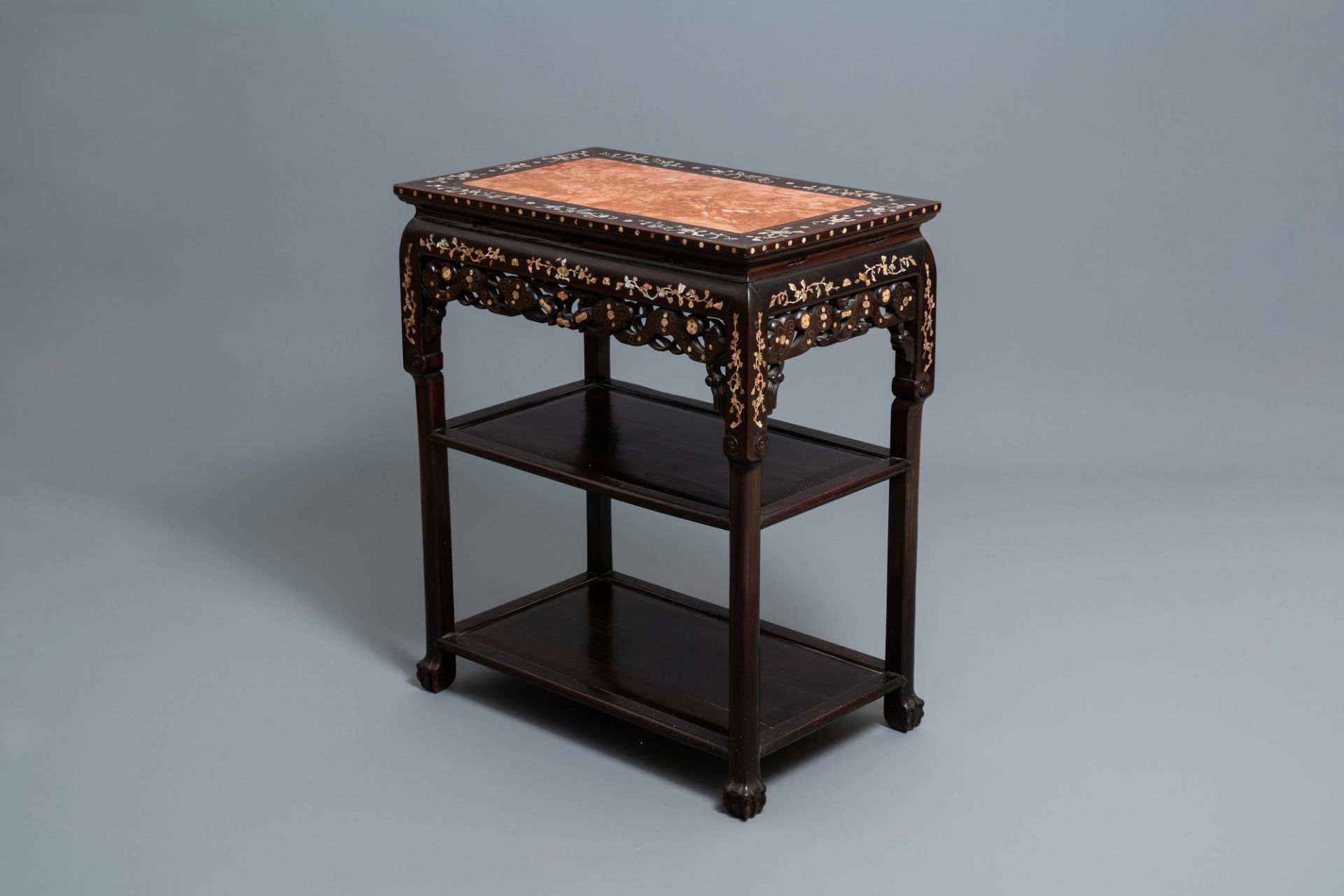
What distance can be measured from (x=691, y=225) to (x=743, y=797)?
1.06 m

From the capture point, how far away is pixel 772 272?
3252 millimetres

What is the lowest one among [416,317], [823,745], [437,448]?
[823,745]

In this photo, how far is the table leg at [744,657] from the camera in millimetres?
3338

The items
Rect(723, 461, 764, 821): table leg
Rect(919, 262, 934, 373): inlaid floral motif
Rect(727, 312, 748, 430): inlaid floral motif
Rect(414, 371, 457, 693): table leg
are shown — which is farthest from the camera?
Rect(414, 371, 457, 693): table leg

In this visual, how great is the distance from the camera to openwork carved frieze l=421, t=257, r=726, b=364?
3293 mm

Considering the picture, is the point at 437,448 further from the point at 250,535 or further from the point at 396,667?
the point at 250,535

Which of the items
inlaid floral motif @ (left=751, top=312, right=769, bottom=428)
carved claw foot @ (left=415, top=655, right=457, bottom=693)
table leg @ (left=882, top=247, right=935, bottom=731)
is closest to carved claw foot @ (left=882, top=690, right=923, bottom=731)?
table leg @ (left=882, top=247, right=935, bottom=731)

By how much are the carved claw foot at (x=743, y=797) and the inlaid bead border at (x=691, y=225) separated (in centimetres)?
100

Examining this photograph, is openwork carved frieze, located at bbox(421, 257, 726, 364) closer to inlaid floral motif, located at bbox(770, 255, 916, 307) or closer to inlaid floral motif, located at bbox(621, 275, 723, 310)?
inlaid floral motif, located at bbox(621, 275, 723, 310)

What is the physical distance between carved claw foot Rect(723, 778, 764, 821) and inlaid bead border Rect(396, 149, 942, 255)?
1001mm

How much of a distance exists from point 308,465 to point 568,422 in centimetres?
134

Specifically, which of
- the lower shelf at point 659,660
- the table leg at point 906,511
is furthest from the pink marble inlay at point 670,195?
the lower shelf at point 659,660

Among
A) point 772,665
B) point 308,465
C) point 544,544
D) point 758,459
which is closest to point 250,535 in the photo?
point 308,465

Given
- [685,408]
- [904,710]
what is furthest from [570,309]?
[904,710]
